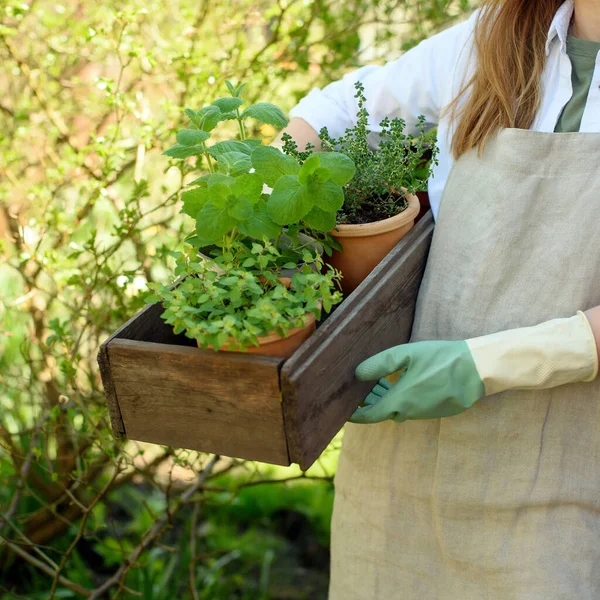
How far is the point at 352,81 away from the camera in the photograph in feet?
4.75

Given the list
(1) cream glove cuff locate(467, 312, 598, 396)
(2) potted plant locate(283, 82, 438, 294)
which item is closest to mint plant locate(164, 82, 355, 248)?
(2) potted plant locate(283, 82, 438, 294)

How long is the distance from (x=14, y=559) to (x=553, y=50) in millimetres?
2013

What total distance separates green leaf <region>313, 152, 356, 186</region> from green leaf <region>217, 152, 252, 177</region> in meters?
0.10

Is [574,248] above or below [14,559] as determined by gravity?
above

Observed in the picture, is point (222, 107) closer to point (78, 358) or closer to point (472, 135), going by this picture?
point (472, 135)

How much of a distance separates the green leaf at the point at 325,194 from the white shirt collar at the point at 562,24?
51 centimetres

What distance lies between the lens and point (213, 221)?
982mm

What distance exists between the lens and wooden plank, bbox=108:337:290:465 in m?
0.93

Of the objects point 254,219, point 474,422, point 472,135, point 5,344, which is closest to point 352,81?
point 472,135

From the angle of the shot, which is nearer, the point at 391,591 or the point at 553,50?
the point at 553,50

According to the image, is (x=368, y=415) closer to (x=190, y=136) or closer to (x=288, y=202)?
(x=288, y=202)

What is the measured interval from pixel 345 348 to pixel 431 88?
0.62m

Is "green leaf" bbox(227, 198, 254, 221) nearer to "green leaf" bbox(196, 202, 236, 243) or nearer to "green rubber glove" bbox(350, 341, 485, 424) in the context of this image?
"green leaf" bbox(196, 202, 236, 243)

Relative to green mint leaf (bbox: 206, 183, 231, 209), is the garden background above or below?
below
